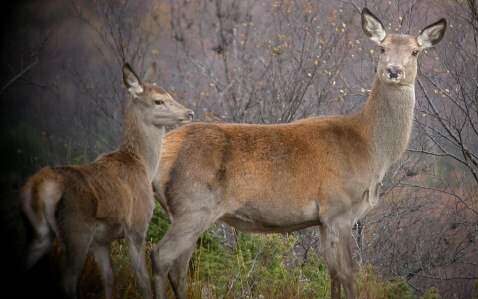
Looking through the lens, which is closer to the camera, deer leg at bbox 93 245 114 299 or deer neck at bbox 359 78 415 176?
deer leg at bbox 93 245 114 299

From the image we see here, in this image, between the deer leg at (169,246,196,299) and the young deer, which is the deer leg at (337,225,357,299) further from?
the young deer

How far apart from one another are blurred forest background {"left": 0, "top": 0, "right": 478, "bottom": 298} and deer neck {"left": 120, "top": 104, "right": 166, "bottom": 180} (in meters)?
2.73

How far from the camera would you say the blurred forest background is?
A: 13258mm

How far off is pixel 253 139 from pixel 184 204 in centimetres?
98

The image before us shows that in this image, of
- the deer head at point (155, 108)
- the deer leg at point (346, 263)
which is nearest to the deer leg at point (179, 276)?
the deer head at point (155, 108)

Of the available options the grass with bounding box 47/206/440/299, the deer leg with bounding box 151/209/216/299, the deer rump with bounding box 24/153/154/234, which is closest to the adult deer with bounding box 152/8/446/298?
the deer leg with bounding box 151/209/216/299

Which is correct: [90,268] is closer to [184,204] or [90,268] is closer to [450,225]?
[184,204]

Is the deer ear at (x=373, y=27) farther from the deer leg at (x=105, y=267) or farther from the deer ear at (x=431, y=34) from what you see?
the deer leg at (x=105, y=267)

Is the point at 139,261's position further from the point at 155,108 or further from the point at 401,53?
the point at 401,53

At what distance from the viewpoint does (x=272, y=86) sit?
14609 millimetres

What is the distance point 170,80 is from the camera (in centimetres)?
1695

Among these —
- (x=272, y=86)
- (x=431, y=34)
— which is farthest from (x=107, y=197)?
(x=272, y=86)

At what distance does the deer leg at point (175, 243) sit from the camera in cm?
888

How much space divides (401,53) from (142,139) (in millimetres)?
2764
